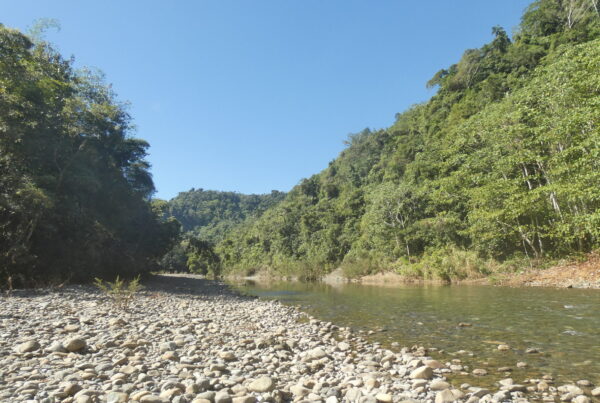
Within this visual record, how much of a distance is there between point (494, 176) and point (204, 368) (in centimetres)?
2657

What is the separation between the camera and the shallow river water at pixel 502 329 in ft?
18.0

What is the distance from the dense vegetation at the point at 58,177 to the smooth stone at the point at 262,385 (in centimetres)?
1583

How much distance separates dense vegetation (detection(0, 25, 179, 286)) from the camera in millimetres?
15797

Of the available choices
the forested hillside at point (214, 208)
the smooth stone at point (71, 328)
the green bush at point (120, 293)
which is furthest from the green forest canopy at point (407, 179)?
the forested hillside at point (214, 208)

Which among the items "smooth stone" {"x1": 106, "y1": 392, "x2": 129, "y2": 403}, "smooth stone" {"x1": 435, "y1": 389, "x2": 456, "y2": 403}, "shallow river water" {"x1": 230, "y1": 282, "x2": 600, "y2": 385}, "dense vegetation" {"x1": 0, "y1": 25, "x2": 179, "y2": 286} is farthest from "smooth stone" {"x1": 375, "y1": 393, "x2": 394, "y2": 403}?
"dense vegetation" {"x1": 0, "y1": 25, "x2": 179, "y2": 286}

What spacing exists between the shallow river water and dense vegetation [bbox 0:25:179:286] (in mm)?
15550

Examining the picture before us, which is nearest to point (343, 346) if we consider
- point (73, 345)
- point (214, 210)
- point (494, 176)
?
point (73, 345)

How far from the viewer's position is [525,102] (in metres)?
25.2

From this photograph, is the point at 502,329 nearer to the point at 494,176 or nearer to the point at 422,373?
the point at 422,373

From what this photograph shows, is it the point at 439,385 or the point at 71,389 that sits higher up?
the point at 71,389

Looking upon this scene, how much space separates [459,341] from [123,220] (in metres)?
27.8

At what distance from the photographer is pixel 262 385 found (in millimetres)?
4211

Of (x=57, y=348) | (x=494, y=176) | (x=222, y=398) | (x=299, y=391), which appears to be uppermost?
(x=494, y=176)

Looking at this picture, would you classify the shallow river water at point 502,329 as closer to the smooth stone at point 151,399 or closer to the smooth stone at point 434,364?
the smooth stone at point 434,364
